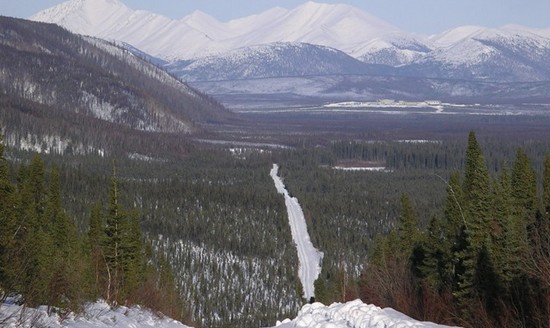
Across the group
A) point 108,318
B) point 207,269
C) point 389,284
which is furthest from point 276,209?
point 108,318

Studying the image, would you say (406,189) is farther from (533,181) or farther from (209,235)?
(533,181)

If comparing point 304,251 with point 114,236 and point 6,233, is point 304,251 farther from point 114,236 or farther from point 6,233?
point 6,233

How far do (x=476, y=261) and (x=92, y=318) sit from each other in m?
22.4

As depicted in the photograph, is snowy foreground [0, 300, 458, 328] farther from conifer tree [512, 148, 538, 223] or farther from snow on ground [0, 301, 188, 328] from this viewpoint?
conifer tree [512, 148, 538, 223]

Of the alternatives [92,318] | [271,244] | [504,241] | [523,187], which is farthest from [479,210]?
[271,244]

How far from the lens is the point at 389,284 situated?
164ft

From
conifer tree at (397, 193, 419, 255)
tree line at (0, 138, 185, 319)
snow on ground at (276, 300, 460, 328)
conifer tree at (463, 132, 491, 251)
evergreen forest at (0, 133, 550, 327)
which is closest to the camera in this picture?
snow on ground at (276, 300, 460, 328)

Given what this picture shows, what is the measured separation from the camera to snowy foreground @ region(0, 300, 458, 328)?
2527 cm

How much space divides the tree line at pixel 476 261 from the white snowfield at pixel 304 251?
39842 mm

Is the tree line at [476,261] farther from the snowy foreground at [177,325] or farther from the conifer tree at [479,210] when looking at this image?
the snowy foreground at [177,325]

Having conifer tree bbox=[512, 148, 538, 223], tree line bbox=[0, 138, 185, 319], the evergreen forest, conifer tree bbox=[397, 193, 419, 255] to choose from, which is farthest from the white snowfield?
conifer tree bbox=[512, 148, 538, 223]

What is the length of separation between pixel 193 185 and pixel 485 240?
13308 cm

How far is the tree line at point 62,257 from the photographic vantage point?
28.8 m

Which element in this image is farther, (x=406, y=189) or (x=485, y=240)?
(x=406, y=189)
